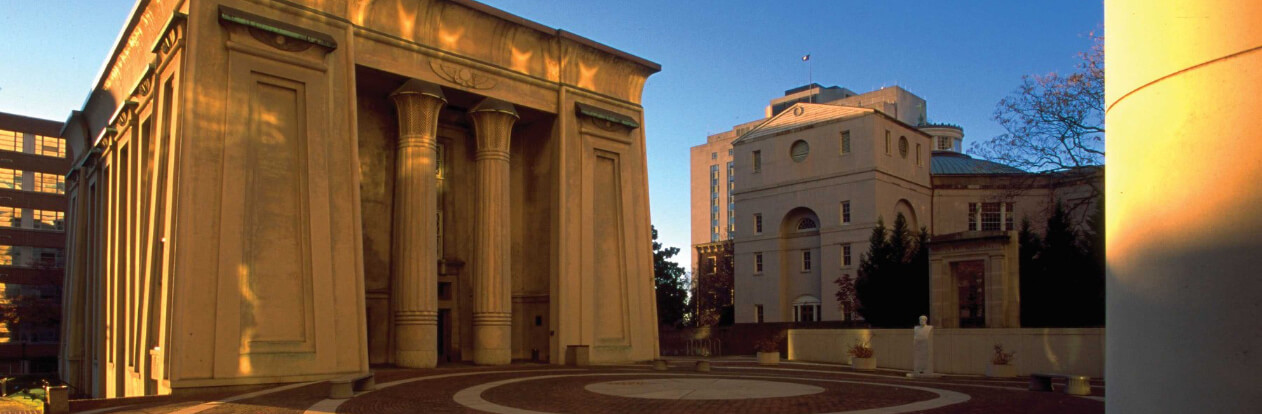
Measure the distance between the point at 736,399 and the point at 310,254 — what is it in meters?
12.6

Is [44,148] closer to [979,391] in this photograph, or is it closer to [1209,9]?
[979,391]

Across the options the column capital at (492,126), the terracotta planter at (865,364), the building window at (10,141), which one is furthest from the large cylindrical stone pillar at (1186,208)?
the building window at (10,141)

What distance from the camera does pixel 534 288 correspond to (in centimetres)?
3372

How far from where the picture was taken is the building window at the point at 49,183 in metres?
71.5

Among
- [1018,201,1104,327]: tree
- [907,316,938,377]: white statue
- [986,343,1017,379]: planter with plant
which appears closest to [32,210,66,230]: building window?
[1018,201,1104,327]: tree

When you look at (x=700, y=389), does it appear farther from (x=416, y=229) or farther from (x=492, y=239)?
(x=492, y=239)

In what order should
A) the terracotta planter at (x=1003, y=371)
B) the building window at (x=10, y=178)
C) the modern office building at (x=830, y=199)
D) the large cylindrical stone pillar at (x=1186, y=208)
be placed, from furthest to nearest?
the building window at (x=10, y=178) < the modern office building at (x=830, y=199) < the terracotta planter at (x=1003, y=371) < the large cylindrical stone pillar at (x=1186, y=208)

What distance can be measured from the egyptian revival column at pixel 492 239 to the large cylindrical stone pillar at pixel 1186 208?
25.8 m

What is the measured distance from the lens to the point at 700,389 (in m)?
19.0

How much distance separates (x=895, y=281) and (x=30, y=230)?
63.5 m

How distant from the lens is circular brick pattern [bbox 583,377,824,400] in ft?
57.3

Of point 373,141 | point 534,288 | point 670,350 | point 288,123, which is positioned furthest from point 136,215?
point 670,350

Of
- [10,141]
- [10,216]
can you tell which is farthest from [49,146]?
[10,216]

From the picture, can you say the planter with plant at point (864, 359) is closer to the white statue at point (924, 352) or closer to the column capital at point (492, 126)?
the white statue at point (924, 352)
